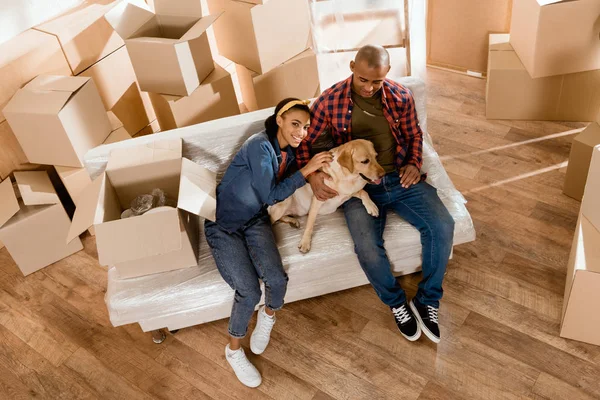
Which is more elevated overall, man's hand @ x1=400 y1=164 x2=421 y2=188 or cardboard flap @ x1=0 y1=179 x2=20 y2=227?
man's hand @ x1=400 y1=164 x2=421 y2=188

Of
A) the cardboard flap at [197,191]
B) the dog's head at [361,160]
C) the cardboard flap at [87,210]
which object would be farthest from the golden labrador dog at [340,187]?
the cardboard flap at [87,210]

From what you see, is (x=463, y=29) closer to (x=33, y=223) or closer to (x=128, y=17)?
(x=128, y=17)

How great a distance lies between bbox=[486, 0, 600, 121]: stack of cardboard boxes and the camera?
2736mm

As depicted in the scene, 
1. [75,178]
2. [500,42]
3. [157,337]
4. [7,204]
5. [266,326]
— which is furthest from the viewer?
[500,42]

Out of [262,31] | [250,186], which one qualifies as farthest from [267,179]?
[262,31]

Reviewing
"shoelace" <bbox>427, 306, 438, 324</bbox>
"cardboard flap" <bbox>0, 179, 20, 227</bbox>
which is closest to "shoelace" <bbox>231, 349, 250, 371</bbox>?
"shoelace" <bbox>427, 306, 438, 324</bbox>

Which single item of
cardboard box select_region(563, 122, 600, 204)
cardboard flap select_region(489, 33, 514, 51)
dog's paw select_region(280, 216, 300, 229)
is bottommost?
cardboard box select_region(563, 122, 600, 204)

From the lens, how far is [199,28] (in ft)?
8.78

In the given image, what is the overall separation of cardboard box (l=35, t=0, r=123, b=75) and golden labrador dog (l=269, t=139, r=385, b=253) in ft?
4.98

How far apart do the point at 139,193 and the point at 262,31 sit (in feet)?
3.96

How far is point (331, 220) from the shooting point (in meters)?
2.22

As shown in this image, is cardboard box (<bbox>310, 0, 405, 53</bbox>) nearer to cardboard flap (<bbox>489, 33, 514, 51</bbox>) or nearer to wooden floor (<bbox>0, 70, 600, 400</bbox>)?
cardboard flap (<bbox>489, 33, 514, 51</bbox>)

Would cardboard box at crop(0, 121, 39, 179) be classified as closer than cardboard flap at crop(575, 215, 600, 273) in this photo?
No

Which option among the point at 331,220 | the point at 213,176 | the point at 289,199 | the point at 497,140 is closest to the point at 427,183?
the point at 331,220
